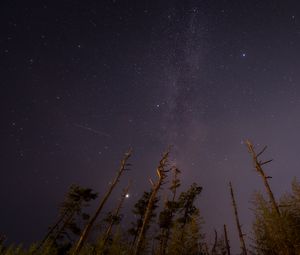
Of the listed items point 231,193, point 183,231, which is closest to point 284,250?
point 183,231

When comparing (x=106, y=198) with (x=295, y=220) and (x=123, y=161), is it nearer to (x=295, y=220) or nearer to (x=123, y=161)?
(x=123, y=161)

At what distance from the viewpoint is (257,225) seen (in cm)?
1908

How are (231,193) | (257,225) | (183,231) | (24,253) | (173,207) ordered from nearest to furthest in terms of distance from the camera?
(24,253)
(257,225)
(183,231)
(231,193)
(173,207)

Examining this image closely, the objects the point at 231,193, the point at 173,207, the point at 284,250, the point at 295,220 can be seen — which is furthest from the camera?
the point at 173,207

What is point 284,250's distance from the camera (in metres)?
16.5

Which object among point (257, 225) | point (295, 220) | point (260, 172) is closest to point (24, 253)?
point (257, 225)

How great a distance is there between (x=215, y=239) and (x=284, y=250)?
1950 centimetres

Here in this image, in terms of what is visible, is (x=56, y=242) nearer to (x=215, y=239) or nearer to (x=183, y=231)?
(x=183, y=231)

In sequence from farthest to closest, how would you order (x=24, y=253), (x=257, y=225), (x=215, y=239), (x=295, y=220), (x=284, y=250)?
(x=215, y=239), (x=295, y=220), (x=257, y=225), (x=284, y=250), (x=24, y=253)

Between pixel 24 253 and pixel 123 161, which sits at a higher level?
pixel 123 161

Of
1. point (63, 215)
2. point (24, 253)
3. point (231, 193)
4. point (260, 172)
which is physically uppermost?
point (231, 193)

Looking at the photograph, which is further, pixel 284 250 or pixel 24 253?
pixel 284 250

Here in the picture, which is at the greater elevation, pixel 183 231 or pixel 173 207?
pixel 173 207

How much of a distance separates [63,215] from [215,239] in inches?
791
